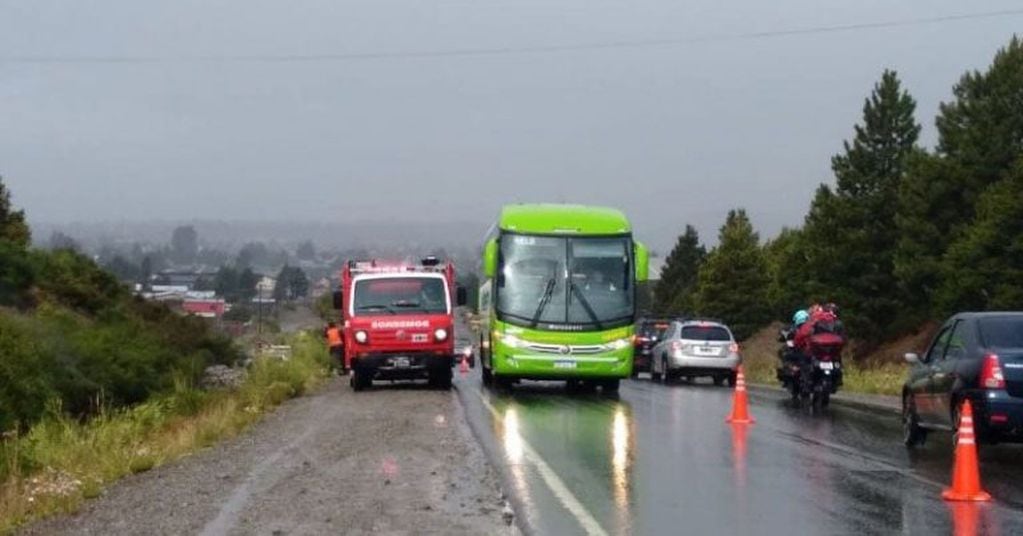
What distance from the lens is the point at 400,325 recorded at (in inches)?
1153

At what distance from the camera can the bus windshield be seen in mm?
27367

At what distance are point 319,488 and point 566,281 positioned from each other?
14136mm

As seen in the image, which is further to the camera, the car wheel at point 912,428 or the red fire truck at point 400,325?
the red fire truck at point 400,325

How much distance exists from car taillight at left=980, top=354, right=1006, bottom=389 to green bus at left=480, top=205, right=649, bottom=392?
12.2m

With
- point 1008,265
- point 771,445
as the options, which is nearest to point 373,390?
point 771,445

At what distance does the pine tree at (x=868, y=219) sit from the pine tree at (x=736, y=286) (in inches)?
432

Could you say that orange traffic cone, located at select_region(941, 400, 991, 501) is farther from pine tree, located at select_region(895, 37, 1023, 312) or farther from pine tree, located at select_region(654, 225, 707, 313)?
pine tree, located at select_region(654, 225, 707, 313)

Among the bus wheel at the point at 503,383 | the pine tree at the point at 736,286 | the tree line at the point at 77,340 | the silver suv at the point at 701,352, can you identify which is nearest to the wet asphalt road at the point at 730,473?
the bus wheel at the point at 503,383

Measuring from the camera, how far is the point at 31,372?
33.8 meters

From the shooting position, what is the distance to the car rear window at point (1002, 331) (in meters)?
16.0

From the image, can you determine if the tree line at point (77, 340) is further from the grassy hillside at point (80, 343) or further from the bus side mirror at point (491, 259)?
the bus side mirror at point (491, 259)

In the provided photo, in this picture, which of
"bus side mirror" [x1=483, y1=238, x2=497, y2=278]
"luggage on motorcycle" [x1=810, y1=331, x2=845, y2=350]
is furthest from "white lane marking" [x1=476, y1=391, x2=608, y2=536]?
"bus side mirror" [x1=483, y1=238, x2=497, y2=278]

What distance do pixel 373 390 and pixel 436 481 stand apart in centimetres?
1725

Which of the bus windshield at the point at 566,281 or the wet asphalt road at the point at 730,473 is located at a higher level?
the bus windshield at the point at 566,281
